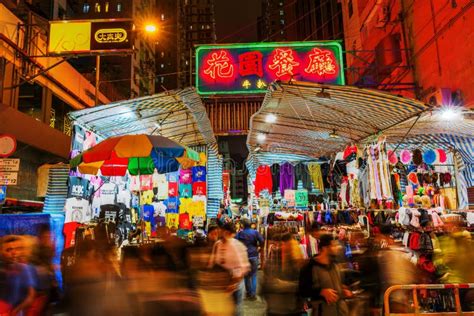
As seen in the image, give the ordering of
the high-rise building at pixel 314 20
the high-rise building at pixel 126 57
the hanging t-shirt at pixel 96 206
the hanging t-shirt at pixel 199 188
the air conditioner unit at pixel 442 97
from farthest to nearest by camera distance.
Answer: the high-rise building at pixel 126 57 < the high-rise building at pixel 314 20 < the hanging t-shirt at pixel 199 188 < the air conditioner unit at pixel 442 97 < the hanging t-shirt at pixel 96 206

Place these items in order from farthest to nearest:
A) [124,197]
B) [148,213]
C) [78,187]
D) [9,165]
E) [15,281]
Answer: [148,213] → [124,197] → [78,187] → [9,165] → [15,281]

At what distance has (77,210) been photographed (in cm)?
899

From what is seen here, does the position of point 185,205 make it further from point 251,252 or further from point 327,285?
point 327,285

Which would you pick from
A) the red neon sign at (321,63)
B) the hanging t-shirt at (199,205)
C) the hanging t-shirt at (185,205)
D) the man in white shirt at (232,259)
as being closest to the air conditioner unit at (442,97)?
the red neon sign at (321,63)

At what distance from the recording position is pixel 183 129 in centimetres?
1271

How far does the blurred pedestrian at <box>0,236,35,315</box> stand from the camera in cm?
393

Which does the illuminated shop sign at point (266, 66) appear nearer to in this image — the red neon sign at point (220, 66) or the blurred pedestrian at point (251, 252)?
the red neon sign at point (220, 66)

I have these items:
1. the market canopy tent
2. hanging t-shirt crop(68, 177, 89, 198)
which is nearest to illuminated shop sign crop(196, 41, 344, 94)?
the market canopy tent

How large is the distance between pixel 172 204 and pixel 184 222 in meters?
0.73

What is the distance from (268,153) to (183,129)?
3864mm

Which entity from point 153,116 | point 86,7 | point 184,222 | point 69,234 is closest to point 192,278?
point 69,234

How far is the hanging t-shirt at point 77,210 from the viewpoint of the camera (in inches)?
343

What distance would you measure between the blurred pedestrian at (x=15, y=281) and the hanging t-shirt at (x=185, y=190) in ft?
29.1

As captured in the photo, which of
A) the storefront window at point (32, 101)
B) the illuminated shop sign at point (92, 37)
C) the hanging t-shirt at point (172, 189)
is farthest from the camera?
the storefront window at point (32, 101)
